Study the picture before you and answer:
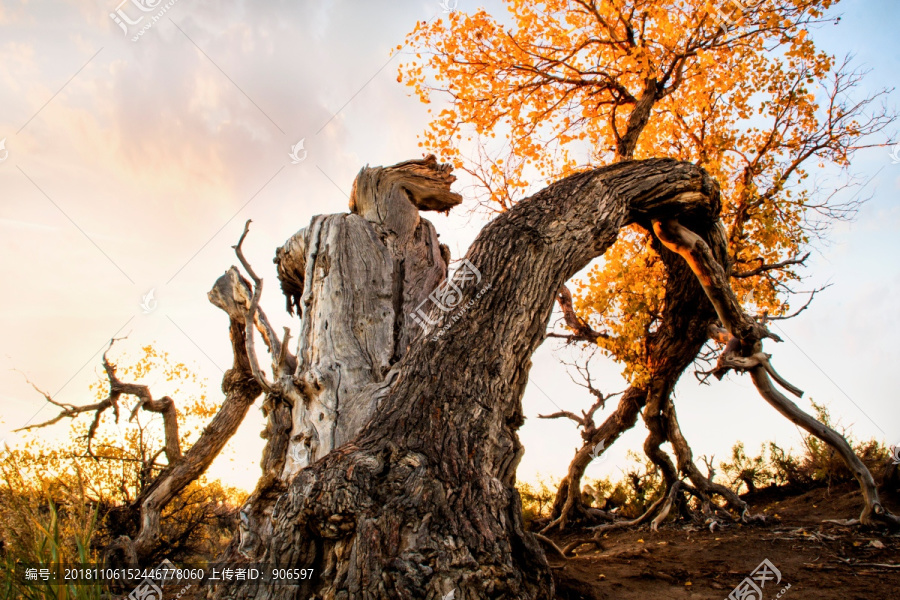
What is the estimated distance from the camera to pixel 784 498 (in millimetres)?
7906

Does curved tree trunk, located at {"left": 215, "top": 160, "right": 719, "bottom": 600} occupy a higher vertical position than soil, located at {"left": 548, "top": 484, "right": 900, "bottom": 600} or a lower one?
higher

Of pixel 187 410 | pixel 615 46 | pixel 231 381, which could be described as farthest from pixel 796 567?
pixel 187 410

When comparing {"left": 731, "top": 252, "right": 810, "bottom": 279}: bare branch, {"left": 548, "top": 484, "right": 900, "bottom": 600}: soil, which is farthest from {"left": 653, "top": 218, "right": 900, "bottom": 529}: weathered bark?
{"left": 731, "top": 252, "right": 810, "bottom": 279}: bare branch

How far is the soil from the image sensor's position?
361cm

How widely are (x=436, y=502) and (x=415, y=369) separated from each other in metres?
0.80

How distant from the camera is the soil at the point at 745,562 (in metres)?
3.61

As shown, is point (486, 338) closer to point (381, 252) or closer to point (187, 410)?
point (381, 252)

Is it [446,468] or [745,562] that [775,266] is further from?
[446,468]

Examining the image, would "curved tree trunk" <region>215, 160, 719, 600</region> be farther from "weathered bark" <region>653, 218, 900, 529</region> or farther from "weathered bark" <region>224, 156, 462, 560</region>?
"weathered bark" <region>653, 218, 900, 529</region>

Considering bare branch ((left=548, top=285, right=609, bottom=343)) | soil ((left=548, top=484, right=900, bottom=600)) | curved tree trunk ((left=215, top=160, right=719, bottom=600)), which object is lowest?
soil ((left=548, top=484, right=900, bottom=600))

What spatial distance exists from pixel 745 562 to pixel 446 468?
12.1 ft

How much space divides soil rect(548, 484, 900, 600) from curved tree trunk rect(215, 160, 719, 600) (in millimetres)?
1339

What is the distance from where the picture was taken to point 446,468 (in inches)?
96.6

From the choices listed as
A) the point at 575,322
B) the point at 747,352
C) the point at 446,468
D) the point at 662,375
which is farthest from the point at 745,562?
the point at 575,322
